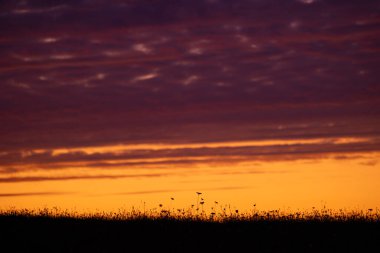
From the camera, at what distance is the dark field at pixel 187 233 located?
47.1ft

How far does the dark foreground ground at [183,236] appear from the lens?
46.9 feet

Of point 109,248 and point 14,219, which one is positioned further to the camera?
point 14,219

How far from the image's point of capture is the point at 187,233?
1605cm

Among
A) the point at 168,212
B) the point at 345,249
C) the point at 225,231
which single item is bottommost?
the point at 345,249

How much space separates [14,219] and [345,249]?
10.7 meters

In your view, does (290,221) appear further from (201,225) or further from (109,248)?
(109,248)

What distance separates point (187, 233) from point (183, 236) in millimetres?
473

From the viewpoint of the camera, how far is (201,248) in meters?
14.2

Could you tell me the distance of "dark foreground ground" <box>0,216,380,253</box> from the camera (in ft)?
46.9

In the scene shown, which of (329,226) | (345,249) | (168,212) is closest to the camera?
(345,249)

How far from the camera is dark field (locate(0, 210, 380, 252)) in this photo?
47.1 feet

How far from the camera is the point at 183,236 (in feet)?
51.1

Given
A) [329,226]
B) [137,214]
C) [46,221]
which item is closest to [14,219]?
[46,221]

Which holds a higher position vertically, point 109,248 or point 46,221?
point 46,221
